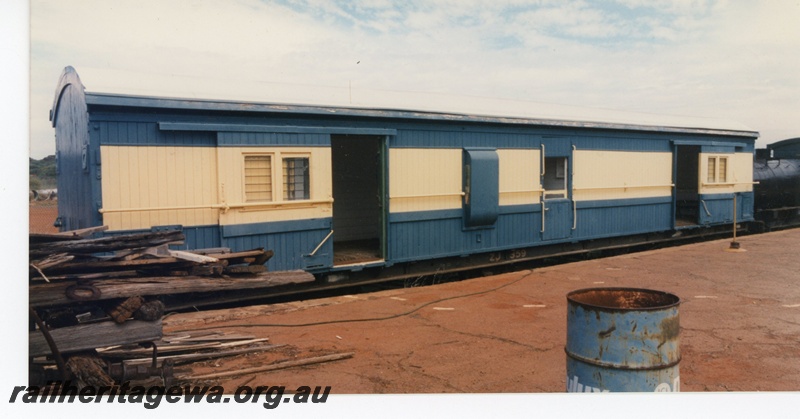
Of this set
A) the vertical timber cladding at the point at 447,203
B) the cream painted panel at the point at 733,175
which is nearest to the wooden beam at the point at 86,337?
the vertical timber cladding at the point at 447,203

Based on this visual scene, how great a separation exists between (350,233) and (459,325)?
5132 millimetres

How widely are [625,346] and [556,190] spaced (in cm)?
786

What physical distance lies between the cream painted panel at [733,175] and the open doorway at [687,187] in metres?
0.16

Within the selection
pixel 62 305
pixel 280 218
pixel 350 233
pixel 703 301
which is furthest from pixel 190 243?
pixel 703 301

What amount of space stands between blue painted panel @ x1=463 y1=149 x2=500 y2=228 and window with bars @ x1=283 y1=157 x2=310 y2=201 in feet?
9.61

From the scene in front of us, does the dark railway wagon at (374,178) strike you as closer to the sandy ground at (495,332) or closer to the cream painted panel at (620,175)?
the cream painted panel at (620,175)

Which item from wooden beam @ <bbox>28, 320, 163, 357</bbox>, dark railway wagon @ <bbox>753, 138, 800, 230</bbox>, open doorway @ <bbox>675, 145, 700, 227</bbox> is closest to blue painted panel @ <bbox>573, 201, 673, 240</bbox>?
open doorway @ <bbox>675, 145, 700, 227</bbox>

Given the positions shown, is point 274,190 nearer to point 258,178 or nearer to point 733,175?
point 258,178

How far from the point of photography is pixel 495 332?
6.88 meters

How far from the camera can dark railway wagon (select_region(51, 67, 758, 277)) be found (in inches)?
292

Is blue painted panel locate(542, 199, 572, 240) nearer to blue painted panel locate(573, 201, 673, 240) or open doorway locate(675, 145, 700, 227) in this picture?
blue painted panel locate(573, 201, 673, 240)

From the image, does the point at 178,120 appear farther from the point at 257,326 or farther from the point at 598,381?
the point at 598,381

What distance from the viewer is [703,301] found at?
27.5 ft

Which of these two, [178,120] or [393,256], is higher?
[178,120]
